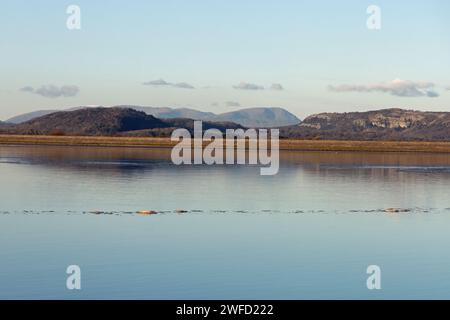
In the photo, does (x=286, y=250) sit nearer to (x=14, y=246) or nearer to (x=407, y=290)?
(x=407, y=290)

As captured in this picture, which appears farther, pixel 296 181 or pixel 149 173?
pixel 149 173

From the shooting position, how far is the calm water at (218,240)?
650 inches

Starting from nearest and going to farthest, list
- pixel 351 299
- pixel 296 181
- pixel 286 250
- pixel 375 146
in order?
1. pixel 351 299
2. pixel 286 250
3. pixel 296 181
4. pixel 375 146

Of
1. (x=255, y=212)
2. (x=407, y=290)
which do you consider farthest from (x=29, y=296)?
(x=255, y=212)

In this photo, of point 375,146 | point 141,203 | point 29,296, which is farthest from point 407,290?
point 375,146

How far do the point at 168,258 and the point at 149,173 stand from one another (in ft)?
94.0

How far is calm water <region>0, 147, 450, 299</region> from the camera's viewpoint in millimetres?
16516

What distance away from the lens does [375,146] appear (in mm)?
133125

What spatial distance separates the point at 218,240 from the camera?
22203 mm

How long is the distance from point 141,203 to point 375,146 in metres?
106

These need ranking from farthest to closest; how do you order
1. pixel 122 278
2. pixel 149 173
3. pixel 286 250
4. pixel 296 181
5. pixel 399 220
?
pixel 149 173 → pixel 296 181 → pixel 399 220 → pixel 286 250 → pixel 122 278

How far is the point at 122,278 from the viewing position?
16859 millimetres
